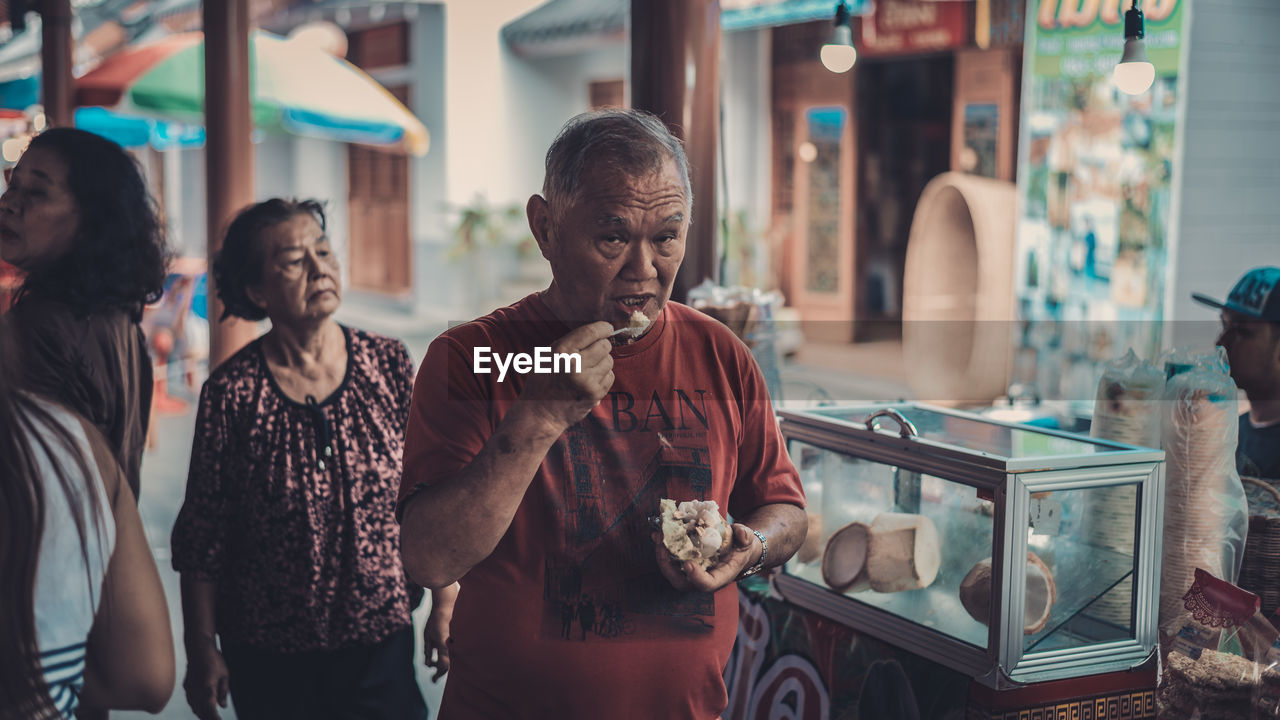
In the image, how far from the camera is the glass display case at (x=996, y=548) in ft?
7.16

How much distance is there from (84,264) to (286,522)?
2.43ft

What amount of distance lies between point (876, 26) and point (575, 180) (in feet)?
29.7

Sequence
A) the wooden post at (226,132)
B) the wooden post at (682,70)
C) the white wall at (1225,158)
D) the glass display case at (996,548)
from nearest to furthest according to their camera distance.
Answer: the glass display case at (996,548) → the wooden post at (682,70) → the wooden post at (226,132) → the white wall at (1225,158)

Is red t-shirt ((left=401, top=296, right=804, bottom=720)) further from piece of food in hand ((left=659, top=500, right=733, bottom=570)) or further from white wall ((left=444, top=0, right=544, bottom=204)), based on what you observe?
white wall ((left=444, top=0, right=544, bottom=204))

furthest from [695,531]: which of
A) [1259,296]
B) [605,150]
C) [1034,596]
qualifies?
[1259,296]

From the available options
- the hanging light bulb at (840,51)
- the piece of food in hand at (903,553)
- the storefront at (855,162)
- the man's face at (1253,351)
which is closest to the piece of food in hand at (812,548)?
the piece of food in hand at (903,553)

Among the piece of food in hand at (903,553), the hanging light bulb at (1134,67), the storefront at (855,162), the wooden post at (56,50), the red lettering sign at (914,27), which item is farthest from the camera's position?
the storefront at (855,162)

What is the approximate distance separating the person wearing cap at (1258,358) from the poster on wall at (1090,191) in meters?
3.55

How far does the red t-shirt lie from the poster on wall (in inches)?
205

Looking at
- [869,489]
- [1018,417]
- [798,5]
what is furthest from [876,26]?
[869,489]

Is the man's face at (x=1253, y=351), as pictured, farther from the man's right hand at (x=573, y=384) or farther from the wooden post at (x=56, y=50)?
the wooden post at (x=56, y=50)

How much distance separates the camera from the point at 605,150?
164 cm

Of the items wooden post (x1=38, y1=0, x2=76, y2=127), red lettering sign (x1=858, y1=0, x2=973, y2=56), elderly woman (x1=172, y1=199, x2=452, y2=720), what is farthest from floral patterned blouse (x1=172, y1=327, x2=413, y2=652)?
red lettering sign (x1=858, y1=0, x2=973, y2=56)

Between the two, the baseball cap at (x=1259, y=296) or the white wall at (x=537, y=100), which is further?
the white wall at (x=537, y=100)
